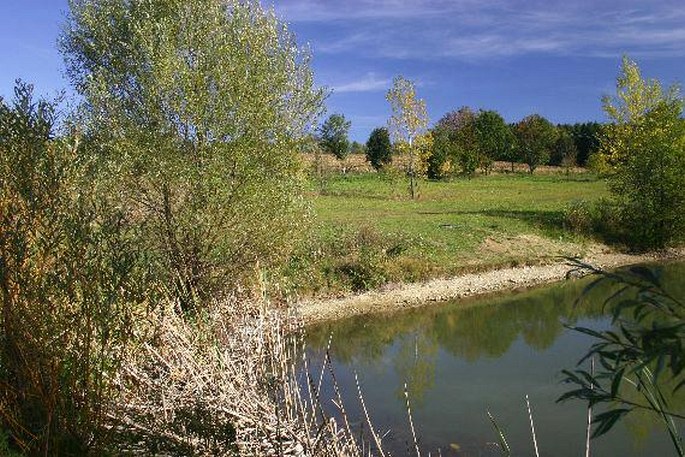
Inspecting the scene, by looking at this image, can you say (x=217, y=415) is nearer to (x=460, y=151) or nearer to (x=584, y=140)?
(x=460, y=151)

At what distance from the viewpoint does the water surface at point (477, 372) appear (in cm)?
1102

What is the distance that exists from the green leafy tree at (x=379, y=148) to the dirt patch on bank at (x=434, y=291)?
4540cm

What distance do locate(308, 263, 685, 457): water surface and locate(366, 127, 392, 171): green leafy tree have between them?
160 ft

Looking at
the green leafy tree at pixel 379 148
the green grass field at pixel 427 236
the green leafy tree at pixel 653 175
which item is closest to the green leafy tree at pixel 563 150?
the green leafy tree at pixel 379 148

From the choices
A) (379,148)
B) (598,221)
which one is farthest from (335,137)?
(598,221)

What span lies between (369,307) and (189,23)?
11.7m

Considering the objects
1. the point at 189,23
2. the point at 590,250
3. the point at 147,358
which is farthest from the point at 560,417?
the point at 590,250

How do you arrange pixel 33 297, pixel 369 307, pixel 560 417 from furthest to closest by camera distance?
pixel 369 307
pixel 560 417
pixel 33 297

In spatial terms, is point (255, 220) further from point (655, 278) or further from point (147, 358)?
point (655, 278)

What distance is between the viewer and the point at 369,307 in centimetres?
2216

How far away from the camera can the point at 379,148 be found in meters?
73.6

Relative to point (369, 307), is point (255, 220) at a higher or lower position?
higher

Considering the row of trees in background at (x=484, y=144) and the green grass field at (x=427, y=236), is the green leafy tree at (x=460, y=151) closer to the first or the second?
the row of trees in background at (x=484, y=144)

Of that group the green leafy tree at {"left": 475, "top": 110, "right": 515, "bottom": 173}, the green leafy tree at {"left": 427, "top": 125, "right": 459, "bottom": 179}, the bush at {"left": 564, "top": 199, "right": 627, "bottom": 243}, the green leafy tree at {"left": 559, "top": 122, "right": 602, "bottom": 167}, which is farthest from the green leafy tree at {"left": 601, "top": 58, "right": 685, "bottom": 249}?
the green leafy tree at {"left": 559, "top": 122, "right": 602, "bottom": 167}
